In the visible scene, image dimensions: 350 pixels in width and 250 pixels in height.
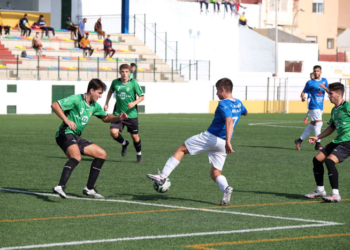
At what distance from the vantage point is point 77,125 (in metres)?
10.0

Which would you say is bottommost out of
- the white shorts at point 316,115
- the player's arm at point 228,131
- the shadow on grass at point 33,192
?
the shadow on grass at point 33,192

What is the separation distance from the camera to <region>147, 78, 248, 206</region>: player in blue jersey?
9.35 metres

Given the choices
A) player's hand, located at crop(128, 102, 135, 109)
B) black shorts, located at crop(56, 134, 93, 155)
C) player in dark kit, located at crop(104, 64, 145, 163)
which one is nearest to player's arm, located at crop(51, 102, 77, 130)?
black shorts, located at crop(56, 134, 93, 155)

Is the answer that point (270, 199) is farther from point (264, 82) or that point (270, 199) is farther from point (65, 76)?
point (264, 82)

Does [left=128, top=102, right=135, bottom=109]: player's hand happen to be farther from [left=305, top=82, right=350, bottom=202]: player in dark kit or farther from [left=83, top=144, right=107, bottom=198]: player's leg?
[left=305, top=82, right=350, bottom=202]: player in dark kit

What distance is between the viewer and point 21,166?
46.2ft

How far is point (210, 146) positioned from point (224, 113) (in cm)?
55

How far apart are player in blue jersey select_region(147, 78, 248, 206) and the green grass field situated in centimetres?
36

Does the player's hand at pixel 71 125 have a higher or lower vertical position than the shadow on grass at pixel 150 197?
higher

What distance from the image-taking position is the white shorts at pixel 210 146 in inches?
378

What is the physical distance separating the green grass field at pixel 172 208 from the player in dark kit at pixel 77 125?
47 centimetres

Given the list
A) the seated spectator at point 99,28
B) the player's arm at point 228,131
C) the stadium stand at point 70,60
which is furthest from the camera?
the seated spectator at point 99,28

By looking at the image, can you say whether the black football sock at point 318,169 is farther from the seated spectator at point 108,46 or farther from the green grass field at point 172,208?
the seated spectator at point 108,46

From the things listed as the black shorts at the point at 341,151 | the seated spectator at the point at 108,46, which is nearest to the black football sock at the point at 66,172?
the black shorts at the point at 341,151
